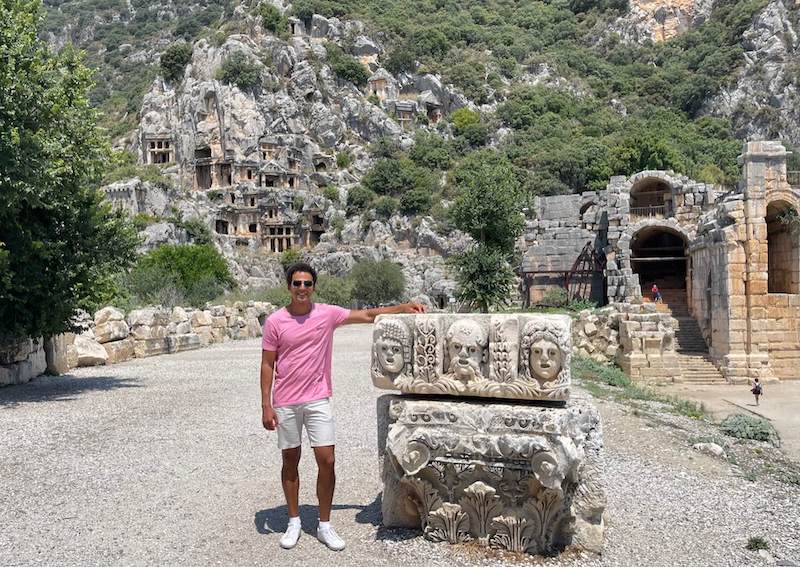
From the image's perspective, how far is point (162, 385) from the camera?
41.5 ft

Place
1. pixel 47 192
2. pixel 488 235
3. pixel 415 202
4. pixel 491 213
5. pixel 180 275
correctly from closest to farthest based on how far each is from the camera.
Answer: pixel 47 192 → pixel 491 213 → pixel 488 235 → pixel 180 275 → pixel 415 202

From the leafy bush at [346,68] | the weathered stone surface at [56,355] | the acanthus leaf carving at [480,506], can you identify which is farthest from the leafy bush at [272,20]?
the acanthus leaf carving at [480,506]

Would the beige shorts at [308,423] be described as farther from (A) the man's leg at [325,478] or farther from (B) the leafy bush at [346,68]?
(B) the leafy bush at [346,68]

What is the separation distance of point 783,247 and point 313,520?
64.8ft

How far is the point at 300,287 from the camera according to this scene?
4.69m

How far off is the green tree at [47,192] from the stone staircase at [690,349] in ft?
50.1

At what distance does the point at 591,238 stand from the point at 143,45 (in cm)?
11519

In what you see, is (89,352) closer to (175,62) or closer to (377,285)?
(377,285)

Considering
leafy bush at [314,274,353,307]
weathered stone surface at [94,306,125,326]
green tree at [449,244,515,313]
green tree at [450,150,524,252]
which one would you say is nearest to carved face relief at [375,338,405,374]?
weathered stone surface at [94,306,125,326]

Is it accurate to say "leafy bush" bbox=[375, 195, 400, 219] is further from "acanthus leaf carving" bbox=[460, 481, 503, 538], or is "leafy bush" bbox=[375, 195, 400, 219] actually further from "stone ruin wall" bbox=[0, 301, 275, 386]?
"acanthus leaf carving" bbox=[460, 481, 503, 538]

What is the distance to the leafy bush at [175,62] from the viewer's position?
81.9 meters

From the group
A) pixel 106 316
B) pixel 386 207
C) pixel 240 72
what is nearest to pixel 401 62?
pixel 240 72

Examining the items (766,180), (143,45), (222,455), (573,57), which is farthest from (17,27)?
(143,45)

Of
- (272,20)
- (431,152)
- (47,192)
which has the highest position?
(272,20)
